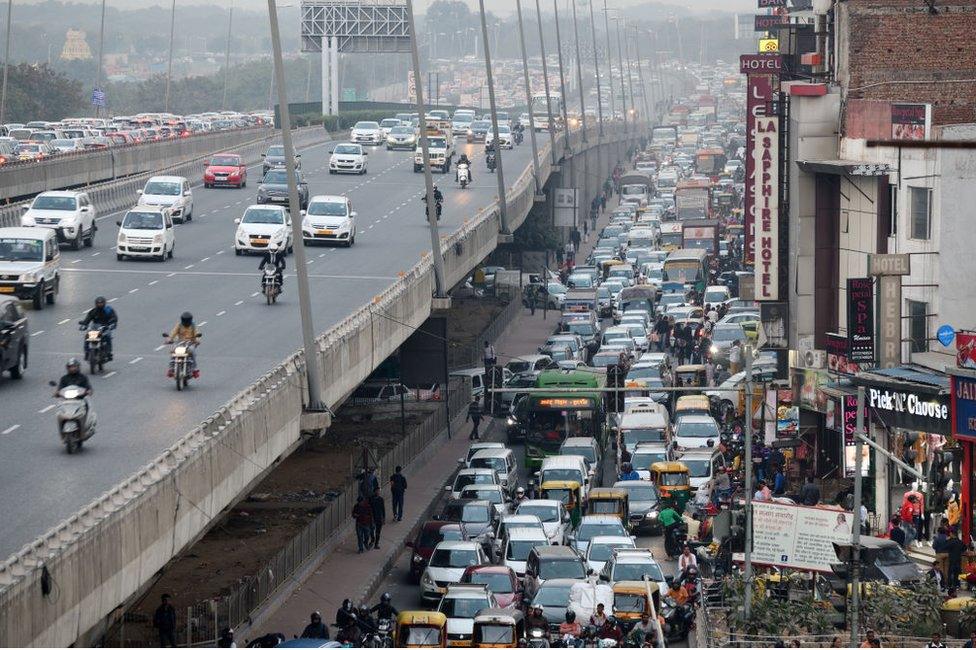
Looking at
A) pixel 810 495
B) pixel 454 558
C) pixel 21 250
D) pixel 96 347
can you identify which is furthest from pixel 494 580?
pixel 21 250

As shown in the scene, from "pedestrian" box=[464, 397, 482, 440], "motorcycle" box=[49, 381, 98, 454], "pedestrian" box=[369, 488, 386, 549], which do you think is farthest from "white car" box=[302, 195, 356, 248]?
"motorcycle" box=[49, 381, 98, 454]

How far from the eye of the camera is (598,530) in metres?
39.0

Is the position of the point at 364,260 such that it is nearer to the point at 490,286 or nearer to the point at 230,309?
the point at 230,309

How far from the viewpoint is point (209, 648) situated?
1120 inches

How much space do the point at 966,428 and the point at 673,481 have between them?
35.1 feet

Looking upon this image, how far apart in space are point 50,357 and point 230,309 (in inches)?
341

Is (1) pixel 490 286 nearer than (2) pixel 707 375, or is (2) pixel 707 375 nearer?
(2) pixel 707 375

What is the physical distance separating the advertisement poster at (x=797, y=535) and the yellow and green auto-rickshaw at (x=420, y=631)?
16.9 feet

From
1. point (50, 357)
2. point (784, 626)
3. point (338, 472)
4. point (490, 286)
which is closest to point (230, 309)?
point (338, 472)

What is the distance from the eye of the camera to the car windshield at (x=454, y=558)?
117 feet

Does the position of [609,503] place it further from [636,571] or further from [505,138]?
[505,138]

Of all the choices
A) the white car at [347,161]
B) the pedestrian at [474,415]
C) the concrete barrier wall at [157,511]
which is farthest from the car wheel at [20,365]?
the white car at [347,161]

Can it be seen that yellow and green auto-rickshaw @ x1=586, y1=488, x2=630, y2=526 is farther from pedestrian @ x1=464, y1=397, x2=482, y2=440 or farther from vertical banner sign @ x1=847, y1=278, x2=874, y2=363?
pedestrian @ x1=464, y1=397, x2=482, y2=440

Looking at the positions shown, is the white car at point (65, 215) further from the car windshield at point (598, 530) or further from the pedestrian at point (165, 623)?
the pedestrian at point (165, 623)
